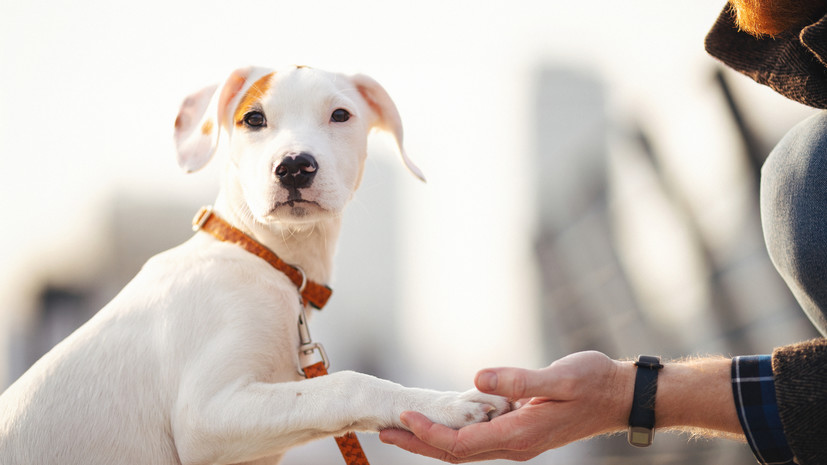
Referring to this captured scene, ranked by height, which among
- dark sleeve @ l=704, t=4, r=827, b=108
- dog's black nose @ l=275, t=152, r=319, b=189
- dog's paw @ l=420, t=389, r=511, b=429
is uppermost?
dark sleeve @ l=704, t=4, r=827, b=108

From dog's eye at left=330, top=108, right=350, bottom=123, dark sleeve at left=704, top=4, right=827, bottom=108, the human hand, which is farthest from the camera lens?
dog's eye at left=330, top=108, right=350, bottom=123

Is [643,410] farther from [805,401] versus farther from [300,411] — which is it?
[300,411]

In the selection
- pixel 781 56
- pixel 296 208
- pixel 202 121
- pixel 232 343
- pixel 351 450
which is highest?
pixel 781 56

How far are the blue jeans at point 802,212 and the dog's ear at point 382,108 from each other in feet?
4.11

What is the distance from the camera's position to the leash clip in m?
2.08

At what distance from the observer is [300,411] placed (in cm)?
170

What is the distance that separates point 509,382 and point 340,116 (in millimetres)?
1221

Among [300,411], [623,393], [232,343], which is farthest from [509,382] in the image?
[232,343]

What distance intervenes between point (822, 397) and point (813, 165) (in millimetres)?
723

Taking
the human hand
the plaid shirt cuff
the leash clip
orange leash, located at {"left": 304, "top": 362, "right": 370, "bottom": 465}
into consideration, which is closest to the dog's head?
the leash clip

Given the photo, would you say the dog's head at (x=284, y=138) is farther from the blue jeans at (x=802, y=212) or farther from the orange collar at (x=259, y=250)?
the blue jeans at (x=802, y=212)

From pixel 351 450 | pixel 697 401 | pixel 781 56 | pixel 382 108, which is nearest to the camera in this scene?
pixel 697 401

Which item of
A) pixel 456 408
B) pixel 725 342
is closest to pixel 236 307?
pixel 456 408

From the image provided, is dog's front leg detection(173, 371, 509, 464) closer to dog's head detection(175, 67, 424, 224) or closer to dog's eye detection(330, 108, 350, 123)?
dog's head detection(175, 67, 424, 224)
